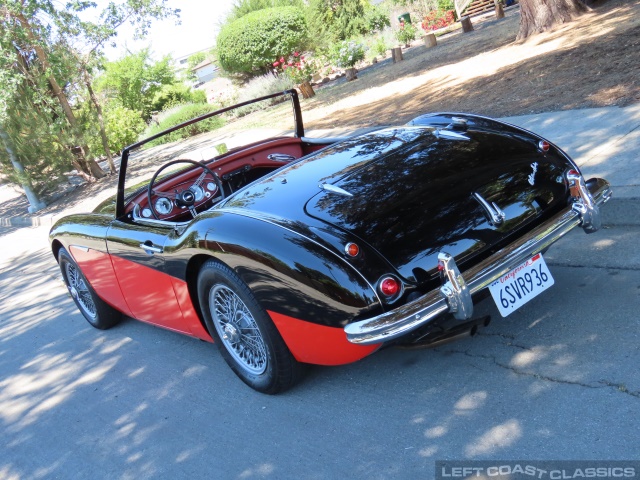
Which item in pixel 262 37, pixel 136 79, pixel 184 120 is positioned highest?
pixel 136 79

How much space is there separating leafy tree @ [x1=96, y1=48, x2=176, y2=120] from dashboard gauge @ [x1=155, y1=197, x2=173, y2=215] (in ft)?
80.9

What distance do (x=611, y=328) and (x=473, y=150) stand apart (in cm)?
121

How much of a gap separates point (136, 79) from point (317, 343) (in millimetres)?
27765

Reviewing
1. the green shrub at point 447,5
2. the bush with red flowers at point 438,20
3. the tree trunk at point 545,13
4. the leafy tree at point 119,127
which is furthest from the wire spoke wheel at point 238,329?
the green shrub at point 447,5

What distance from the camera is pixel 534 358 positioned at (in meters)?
3.42

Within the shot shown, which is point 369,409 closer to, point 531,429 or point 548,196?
point 531,429

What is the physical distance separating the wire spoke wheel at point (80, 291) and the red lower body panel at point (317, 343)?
2.79 meters

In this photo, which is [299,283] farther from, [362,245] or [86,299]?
[86,299]

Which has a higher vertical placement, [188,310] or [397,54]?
[397,54]

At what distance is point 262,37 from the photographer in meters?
25.4

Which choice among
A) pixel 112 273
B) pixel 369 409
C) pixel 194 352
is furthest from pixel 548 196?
pixel 112 273

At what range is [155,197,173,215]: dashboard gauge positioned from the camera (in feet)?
15.2

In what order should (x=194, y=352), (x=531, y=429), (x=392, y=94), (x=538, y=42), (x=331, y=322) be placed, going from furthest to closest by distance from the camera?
(x=392, y=94) < (x=538, y=42) < (x=194, y=352) < (x=331, y=322) < (x=531, y=429)

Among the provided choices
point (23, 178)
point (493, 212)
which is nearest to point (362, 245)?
point (493, 212)
